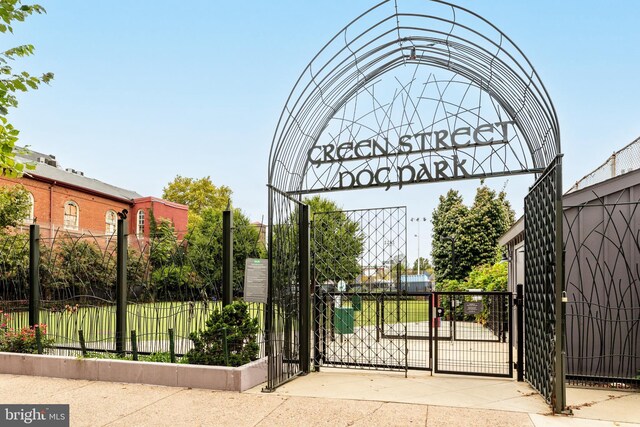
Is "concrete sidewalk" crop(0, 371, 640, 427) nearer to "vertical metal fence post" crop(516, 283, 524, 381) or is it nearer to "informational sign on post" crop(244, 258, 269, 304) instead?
"vertical metal fence post" crop(516, 283, 524, 381)

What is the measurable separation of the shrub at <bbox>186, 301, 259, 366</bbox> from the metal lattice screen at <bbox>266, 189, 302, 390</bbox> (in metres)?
0.37

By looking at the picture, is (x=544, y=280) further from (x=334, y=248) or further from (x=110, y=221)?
(x=110, y=221)

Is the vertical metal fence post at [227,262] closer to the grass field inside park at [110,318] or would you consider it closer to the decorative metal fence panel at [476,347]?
the grass field inside park at [110,318]

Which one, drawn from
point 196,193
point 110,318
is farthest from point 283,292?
point 196,193

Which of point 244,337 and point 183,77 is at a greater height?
point 183,77

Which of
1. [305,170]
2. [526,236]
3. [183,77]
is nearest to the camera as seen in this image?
[526,236]

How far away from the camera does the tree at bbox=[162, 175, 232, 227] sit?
4491 centimetres

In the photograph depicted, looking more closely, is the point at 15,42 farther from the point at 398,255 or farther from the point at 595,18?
the point at 595,18

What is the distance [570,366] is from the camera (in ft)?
21.5

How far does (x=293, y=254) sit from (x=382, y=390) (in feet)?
7.50

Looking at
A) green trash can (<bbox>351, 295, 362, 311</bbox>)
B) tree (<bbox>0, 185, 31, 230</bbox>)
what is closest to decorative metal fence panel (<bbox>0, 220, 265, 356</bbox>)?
green trash can (<bbox>351, 295, 362, 311</bbox>)

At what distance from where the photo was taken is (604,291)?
645 cm

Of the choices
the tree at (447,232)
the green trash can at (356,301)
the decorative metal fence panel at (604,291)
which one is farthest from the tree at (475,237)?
the decorative metal fence panel at (604,291)

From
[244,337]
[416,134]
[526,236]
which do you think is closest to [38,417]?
[244,337]
